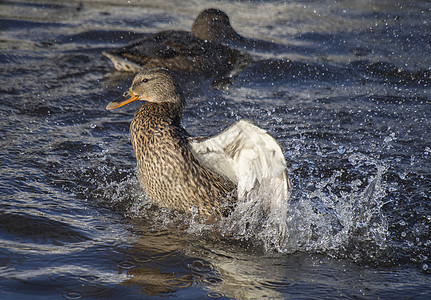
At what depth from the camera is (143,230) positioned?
3918mm

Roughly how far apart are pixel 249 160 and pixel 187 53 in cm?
393

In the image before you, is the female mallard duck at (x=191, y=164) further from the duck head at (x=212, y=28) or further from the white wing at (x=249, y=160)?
the duck head at (x=212, y=28)

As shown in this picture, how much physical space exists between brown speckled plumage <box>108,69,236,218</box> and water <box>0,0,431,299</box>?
0.57ft

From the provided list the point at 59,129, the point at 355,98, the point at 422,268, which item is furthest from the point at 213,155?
the point at 355,98

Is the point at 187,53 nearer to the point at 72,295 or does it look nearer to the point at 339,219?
the point at 339,219

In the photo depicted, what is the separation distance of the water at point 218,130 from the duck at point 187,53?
0.29 m

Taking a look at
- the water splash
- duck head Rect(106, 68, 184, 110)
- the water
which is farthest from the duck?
the water splash

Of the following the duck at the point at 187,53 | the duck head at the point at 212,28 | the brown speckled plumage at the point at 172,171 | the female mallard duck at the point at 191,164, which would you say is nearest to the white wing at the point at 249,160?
the female mallard duck at the point at 191,164

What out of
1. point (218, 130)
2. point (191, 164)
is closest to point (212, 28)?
point (218, 130)

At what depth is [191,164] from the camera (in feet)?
12.8

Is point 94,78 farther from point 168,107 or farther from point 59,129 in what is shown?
point 168,107

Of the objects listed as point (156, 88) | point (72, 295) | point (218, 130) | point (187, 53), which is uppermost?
point (187, 53)

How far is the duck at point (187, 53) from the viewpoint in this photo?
22.7 ft

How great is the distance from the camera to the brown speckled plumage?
12.8ft
